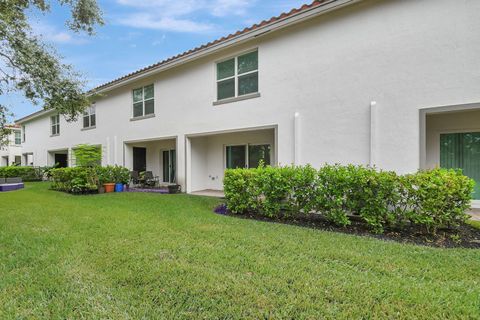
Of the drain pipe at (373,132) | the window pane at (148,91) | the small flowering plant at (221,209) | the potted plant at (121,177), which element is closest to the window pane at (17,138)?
the potted plant at (121,177)

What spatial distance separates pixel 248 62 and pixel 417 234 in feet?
25.4

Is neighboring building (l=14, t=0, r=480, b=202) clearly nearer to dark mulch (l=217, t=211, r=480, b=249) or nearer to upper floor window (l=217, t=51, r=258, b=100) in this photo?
upper floor window (l=217, t=51, r=258, b=100)

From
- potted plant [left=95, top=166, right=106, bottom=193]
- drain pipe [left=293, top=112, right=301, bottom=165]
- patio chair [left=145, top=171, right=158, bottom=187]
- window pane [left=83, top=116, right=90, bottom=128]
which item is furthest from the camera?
window pane [left=83, top=116, right=90, bottom=128]

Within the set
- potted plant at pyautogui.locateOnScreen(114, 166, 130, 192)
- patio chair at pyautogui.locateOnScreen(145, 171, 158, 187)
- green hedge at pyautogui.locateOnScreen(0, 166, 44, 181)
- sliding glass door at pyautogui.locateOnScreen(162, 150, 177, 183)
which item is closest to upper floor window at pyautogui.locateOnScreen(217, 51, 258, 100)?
sliding glass door at pyautogui.locateOnScreen(162, 150, 177, 183)

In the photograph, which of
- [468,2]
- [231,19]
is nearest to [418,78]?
[468,2]

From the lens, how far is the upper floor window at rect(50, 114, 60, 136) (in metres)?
20.5

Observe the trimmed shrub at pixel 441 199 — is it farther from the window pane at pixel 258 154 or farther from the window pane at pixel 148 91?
the window pane at pixel 148 91

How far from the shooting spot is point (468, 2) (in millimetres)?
6047

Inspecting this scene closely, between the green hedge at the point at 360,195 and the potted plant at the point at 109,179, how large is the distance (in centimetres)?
824

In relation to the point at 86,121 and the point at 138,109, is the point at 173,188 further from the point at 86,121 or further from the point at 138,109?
the point at 86,121

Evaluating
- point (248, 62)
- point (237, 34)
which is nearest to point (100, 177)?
point (248, 62)

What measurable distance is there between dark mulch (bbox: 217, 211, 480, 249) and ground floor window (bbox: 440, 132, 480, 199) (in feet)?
8.65

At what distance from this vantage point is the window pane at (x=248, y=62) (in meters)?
9.65

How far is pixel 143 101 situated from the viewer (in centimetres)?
1388
